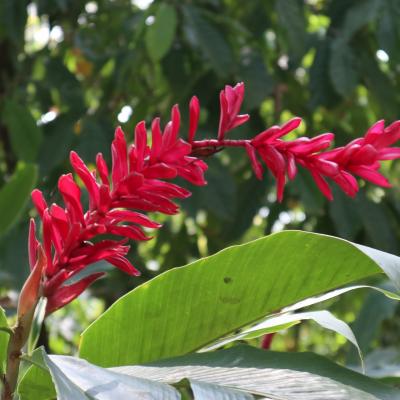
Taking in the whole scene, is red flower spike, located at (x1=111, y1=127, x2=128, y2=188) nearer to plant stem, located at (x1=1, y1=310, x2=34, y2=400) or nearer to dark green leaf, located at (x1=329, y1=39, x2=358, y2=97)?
plant stem, located at (x1=1, y1=310, x2=34, y2=400)

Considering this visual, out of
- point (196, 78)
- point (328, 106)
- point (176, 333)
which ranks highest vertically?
point (176, 333)

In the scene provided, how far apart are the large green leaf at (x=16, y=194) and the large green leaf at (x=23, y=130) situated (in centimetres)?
77

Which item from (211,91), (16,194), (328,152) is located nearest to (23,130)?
(211,91)

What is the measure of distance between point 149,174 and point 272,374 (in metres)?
0.21

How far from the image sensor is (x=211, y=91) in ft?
7.71

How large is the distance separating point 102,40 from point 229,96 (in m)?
2.08

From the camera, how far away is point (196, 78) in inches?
93.5

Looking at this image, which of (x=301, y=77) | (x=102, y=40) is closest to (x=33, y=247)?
(x=102, y=40)

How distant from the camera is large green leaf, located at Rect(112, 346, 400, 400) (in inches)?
29.7

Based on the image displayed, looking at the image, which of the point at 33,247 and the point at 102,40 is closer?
the point at 33,247

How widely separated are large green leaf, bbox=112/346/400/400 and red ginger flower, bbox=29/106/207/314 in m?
0.11

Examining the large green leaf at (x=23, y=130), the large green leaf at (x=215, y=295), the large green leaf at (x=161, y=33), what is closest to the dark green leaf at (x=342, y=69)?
the large green leaf at (x=161, y=33)

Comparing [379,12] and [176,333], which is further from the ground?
[176,333]

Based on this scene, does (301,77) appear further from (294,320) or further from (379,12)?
(294,320)
